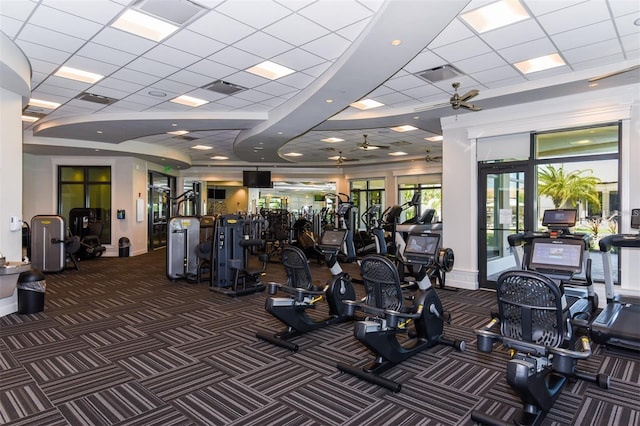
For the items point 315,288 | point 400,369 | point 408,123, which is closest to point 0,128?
point 315,288

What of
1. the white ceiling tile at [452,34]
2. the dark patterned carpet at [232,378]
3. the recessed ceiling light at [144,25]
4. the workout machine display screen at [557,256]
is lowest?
the dark patterned carpet at [232,378]

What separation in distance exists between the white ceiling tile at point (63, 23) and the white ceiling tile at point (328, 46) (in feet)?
7.14

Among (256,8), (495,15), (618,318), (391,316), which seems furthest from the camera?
(618,318)

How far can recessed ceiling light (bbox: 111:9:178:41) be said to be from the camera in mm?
3752

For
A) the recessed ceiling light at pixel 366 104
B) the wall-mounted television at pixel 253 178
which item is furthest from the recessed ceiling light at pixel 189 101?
the wall-mounted television at pixel 253 178

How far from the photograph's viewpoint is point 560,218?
14.3 feet

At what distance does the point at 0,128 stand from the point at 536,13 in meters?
6.12

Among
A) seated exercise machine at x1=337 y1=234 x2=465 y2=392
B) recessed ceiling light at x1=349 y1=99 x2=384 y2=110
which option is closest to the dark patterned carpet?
seated exercise machine at x1=337 y1=234 x2=465 y2=392

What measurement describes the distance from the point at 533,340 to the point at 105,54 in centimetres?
522

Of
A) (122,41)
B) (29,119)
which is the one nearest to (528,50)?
(122,41)

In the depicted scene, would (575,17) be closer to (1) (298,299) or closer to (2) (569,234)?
(2) (569,234)

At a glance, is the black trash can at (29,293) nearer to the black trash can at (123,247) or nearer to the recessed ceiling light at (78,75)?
the recessed ceiling light at (78,75)

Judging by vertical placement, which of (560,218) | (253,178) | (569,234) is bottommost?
(569,234)

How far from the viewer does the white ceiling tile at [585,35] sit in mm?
3744
